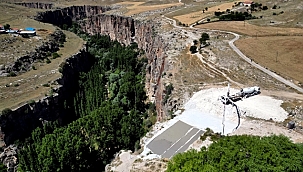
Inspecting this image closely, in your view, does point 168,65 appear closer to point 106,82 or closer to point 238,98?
point 238,98

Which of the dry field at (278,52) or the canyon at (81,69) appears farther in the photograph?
the dry field at (278,52)

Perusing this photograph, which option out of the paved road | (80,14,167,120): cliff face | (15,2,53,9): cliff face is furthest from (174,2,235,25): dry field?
(15,2,53,9): cliff face

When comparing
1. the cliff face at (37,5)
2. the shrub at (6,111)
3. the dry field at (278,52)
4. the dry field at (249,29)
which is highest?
the cliff face at (37,5)

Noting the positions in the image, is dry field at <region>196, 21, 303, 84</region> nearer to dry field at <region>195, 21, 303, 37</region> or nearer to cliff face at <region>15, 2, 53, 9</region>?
dry field at <region>195, 21, 303, 37</region>

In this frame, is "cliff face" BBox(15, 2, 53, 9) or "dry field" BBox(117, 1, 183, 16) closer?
"dry field" BBox(117, 1, 183, 16)

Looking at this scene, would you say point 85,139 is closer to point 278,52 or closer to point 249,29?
point 278,52

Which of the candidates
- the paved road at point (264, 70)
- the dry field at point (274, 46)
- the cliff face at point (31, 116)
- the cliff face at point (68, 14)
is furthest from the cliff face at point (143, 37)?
the cliff face at point (31, 116)

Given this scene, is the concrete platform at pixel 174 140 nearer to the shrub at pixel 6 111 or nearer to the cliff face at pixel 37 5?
the shrub at pixel 6 111
